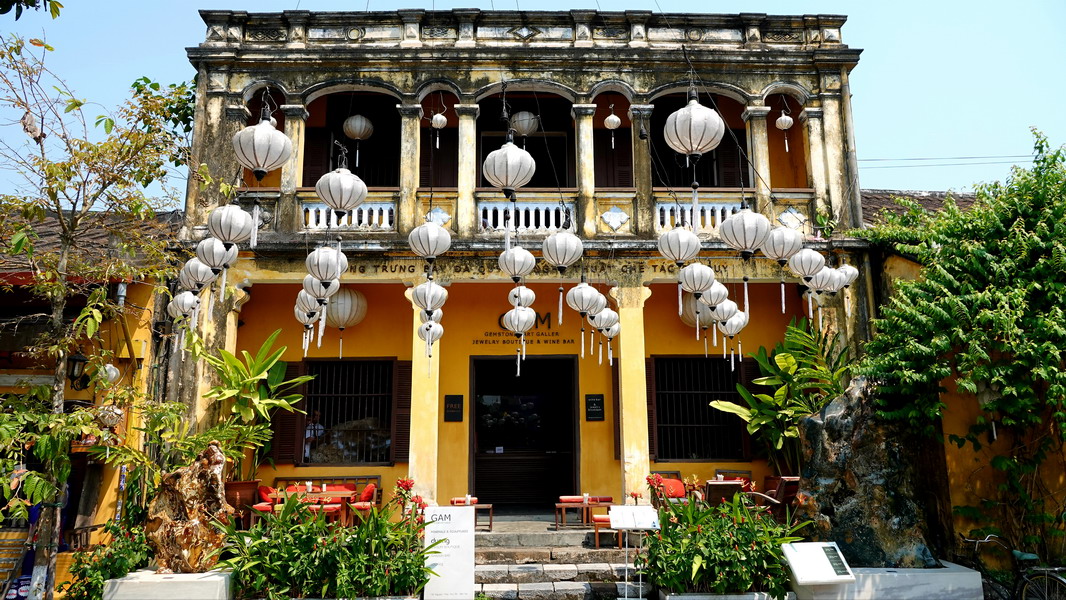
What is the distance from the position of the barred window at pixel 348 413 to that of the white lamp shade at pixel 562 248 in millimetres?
4551

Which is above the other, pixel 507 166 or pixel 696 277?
pixel 507 166

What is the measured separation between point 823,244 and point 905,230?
1.15m

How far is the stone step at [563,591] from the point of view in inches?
295

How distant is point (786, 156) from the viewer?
1245 cm

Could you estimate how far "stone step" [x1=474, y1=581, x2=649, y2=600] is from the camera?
7.48m

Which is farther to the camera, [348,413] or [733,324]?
[348,413]

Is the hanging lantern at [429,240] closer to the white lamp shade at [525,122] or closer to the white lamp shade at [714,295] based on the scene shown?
the white lamp shade at [714,295]

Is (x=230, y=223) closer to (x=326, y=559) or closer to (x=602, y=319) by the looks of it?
(x=326, y=559)

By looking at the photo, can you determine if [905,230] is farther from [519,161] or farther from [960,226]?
[519,161]

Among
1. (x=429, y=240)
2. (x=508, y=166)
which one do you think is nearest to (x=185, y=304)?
(x=429, y=240)

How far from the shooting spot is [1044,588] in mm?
6555

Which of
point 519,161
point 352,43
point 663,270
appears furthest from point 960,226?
point 352,43

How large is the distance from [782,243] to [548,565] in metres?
4.44

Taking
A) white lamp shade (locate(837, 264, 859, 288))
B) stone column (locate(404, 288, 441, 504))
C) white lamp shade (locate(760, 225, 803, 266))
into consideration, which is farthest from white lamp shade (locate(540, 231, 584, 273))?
white lamp shade (locate(837, 264, 859, 288))
